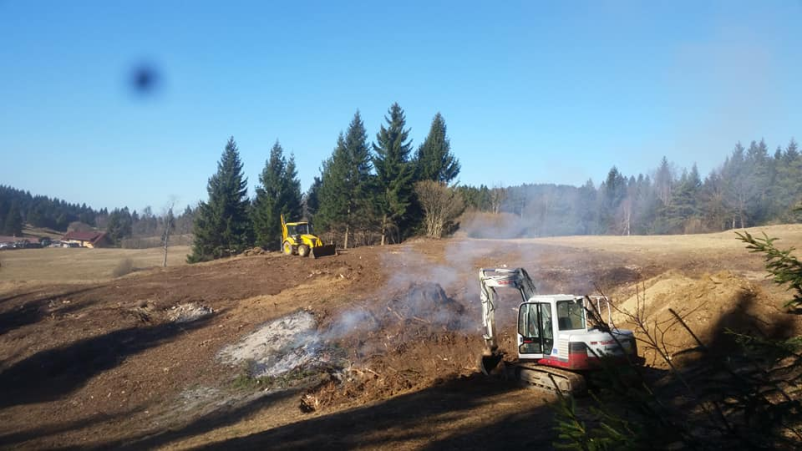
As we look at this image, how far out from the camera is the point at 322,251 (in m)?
33.6

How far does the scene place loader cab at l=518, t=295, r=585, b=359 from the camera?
11.4m

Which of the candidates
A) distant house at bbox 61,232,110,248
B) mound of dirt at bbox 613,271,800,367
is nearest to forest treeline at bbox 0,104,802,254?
mound of dirt at bbox 613,271,800,367

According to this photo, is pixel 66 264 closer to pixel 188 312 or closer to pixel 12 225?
pixel 188 312

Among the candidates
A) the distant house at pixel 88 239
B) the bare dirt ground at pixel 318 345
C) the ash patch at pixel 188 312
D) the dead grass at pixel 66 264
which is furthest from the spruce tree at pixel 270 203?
the distant house at pixel 88 239

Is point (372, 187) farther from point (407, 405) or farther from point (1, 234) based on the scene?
point (1, 234)

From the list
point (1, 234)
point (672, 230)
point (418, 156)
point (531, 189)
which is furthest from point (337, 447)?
point (1, 234)

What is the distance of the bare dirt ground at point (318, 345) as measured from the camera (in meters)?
11.0

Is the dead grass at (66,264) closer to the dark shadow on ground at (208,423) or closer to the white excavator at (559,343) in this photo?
the dark shadow on ground at (208,423)

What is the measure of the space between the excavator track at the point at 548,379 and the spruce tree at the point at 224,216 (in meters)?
44.1

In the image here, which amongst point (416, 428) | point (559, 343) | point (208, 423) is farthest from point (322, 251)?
point (416, 428)

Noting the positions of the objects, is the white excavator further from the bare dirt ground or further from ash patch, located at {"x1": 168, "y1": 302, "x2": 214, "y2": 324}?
ash patch, located at {"x1": 168, "y1": 302, "x2": 214, "y2": 324}

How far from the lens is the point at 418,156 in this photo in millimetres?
52375

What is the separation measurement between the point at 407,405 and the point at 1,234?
401ft

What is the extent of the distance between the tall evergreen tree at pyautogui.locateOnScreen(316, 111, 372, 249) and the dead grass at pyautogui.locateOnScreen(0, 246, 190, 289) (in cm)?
1626
